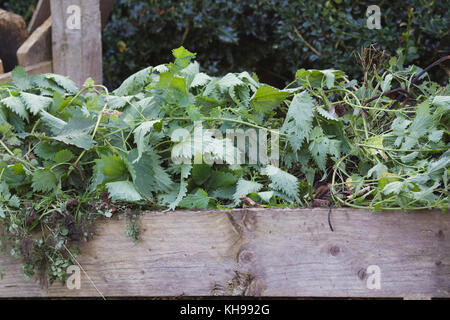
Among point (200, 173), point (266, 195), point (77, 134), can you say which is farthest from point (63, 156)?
point (266, 195)

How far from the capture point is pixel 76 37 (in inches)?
78.8

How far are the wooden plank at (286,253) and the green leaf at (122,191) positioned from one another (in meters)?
0.07

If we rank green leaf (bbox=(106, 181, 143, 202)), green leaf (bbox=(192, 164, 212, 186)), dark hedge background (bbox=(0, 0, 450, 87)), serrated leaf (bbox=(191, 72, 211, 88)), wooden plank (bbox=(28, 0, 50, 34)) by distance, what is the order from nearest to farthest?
green leaf (bbox=(106, 181, 143, 202))
green leaf (bbox=(192, 164, 212, 186))
serrated leaf (bbox=(191, 72, 211, 88))
wooden plank (bbox=(28, 0, 50, 34))
dark hedge background (bbox=(0, 0, 450, 87))

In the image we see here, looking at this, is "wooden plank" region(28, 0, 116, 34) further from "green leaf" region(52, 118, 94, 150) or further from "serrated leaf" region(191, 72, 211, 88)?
"green leaf" region(52, 118, 94, 150)

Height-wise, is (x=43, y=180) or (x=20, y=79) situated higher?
(x=20, y=79)

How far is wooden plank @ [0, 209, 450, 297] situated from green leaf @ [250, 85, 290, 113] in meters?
0.28

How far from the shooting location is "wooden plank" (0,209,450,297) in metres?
1.05

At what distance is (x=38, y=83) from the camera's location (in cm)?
135

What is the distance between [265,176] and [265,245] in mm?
207

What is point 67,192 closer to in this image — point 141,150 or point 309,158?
point 141,150

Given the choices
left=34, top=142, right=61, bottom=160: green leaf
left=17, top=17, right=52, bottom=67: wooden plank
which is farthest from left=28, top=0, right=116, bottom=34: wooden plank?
left=34, top=142, right=61, bottom=160: green leaf

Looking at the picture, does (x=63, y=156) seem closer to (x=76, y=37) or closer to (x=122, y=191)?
(x=122, y=191)

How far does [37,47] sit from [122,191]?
46.5 inches

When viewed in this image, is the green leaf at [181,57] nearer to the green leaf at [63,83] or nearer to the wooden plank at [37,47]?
the green leaf at [63,83]
